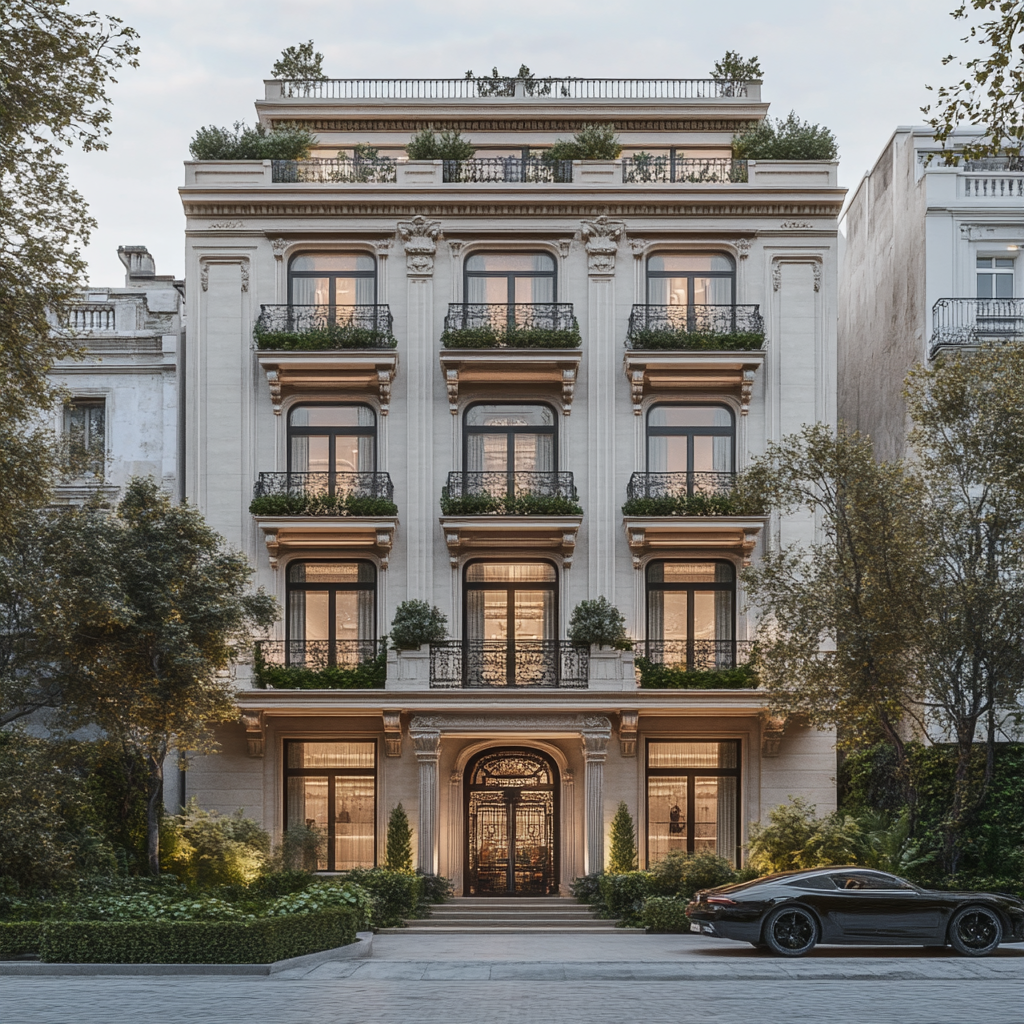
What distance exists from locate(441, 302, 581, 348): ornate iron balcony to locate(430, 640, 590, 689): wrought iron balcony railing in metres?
7.05

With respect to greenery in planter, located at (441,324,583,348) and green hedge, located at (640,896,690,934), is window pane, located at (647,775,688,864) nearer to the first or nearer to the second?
green hedge, located at (640,896,690,934)

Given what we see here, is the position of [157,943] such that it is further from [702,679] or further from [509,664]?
[702,679]

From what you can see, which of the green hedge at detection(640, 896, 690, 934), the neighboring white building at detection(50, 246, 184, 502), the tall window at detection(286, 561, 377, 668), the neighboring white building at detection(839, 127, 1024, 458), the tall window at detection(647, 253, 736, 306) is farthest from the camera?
the tall window at detection(647, 253, 736, 306)

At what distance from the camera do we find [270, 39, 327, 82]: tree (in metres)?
33.3

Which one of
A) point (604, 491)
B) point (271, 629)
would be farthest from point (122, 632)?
point (604, 491)

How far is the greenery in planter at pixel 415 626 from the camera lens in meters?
28.3

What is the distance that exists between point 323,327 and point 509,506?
6342 mm

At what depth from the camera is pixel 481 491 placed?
1170 inches

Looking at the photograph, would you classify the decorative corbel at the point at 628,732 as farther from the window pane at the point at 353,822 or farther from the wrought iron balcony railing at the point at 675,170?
the wrought iron balcony railing at the point at 675,170

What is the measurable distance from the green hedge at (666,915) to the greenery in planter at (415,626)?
7.75 meters

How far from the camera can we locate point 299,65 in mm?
33344

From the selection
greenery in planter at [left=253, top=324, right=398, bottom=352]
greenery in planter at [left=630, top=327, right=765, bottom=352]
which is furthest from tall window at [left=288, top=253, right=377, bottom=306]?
greenery in planter at [left=630, top=327, right=765, bottom=352]

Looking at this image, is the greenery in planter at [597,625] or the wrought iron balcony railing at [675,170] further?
the wrought iron balcony railing at [675,170]

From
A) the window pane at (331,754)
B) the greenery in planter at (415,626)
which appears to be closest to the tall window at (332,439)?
the greenery in planter at (415,626)
